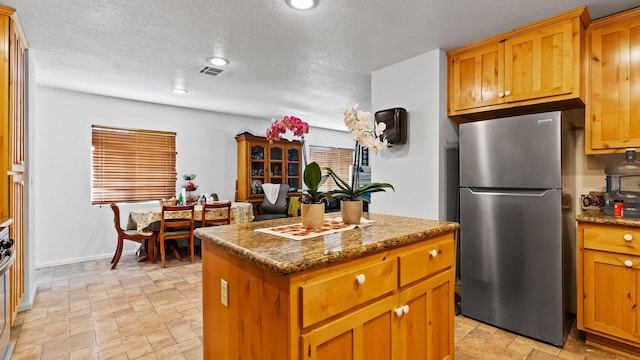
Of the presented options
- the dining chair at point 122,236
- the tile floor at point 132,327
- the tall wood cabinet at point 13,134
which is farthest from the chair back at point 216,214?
the tall wood cabinet at point 13,134

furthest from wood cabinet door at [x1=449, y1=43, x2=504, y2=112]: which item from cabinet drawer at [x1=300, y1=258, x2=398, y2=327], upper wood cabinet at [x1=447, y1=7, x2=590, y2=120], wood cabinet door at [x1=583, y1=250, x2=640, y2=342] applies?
cabinet drawer at [x1=300, y1=258, x2=398, y2=327]

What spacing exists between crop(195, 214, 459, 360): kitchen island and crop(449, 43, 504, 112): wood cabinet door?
1390 mm

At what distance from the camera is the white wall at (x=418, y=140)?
276 cm

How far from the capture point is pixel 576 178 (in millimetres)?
2598

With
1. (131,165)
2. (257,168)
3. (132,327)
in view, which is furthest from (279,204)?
(132,327)

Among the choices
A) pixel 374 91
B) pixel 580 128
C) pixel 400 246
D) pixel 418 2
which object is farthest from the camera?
pixel 374 91

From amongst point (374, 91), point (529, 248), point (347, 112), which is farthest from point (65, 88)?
point (529, 248)

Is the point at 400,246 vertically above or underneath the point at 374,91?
underneath

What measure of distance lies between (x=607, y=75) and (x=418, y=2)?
57.5 inches

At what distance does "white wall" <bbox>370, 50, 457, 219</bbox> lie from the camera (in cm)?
276

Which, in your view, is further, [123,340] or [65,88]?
[65,88]

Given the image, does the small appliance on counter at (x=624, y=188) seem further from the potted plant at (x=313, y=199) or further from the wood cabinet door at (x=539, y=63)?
the potted plant at (x=313, y=199)

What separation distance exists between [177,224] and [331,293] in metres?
3.53

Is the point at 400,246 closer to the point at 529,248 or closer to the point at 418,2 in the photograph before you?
the point at 529,248
